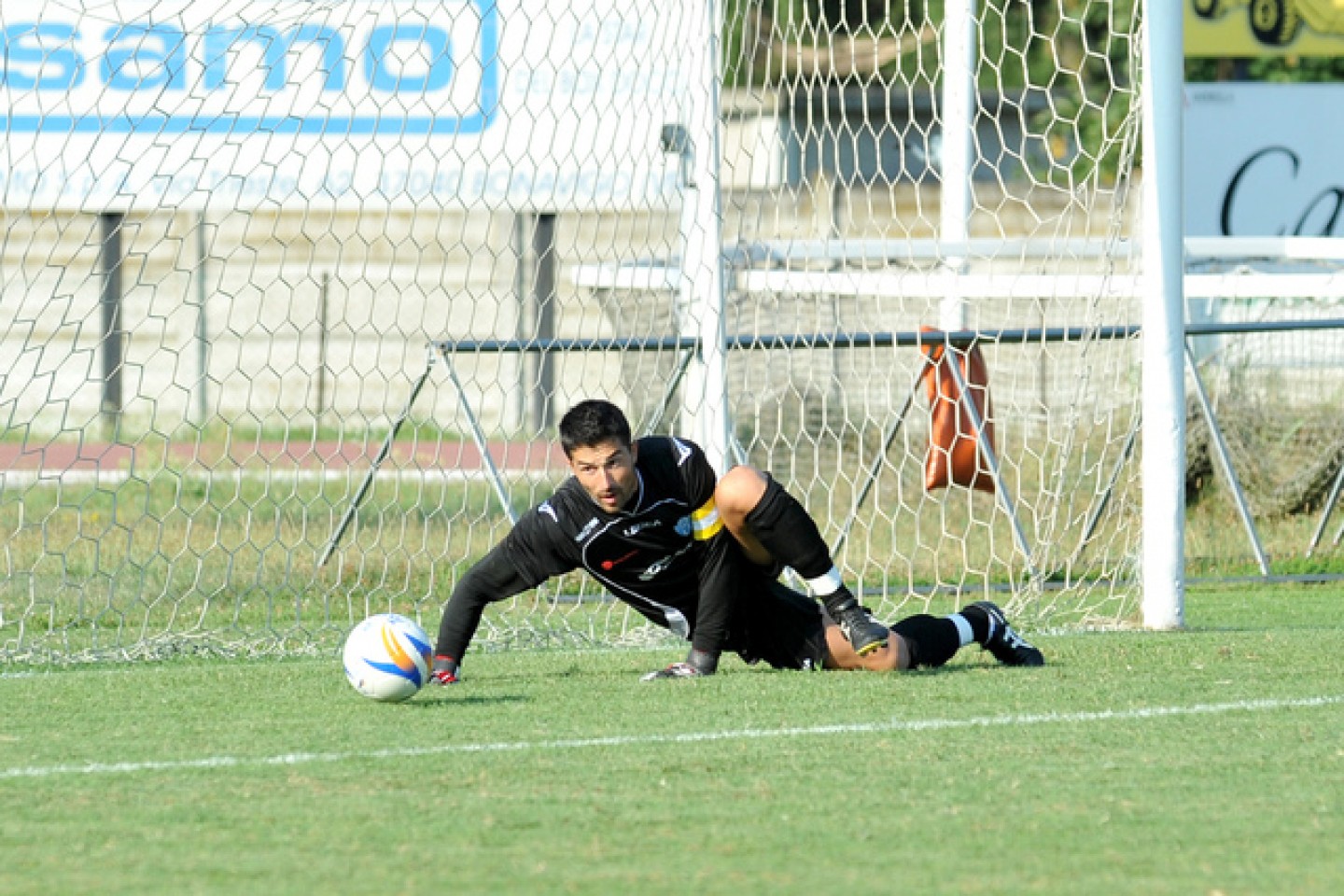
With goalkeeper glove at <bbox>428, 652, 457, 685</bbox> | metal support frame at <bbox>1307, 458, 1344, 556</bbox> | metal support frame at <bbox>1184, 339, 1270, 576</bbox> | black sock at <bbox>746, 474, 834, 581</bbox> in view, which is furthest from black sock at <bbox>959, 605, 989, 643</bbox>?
metal support frame at <bbox>1307, 458, 1344, 556</bbox>

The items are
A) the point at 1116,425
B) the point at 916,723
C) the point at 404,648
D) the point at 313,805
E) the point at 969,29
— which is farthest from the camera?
the point at 1116,425

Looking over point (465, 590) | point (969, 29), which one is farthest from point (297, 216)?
point (465, 590)

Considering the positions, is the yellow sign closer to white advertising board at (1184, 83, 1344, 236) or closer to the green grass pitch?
white advertising board at (1184, 83, 1344, 236)

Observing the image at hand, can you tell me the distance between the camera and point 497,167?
616 inches

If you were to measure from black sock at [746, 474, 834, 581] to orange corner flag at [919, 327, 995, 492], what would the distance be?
3.25m

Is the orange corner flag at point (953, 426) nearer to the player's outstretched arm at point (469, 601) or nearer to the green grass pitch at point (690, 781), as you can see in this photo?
the green grass pitch at point (690, 781)

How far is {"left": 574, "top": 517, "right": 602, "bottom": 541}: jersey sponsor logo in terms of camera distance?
255 inches

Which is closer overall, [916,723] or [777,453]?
[916,723]

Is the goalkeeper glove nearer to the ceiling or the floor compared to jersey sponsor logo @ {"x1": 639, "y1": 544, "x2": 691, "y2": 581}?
nearer to the floor

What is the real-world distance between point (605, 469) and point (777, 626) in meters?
1.08

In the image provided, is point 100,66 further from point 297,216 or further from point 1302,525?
point 1302,525

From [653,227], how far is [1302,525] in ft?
27.9

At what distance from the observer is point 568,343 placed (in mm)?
9133

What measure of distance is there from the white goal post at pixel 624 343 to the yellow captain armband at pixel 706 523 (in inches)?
75.6
